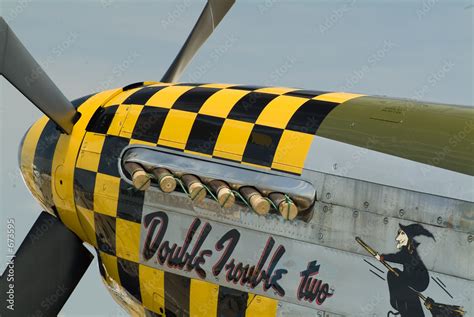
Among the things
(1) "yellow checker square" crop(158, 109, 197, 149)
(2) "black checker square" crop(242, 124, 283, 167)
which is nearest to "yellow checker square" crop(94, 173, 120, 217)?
(1) "yellow checker square" crop(158, 109, 197, 149)

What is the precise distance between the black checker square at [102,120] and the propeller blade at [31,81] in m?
0.33

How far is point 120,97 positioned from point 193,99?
134 cm

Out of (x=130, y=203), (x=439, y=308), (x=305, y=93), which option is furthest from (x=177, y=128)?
(x=439, y=308)

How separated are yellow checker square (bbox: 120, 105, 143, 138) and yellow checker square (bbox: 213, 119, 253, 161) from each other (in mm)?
1418

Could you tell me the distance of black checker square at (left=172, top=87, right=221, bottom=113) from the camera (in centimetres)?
956

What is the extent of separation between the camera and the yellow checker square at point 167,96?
980 centimetres

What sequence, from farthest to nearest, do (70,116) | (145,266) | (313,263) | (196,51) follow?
(196,51) → (70,116) → (145,266) → (313,263)

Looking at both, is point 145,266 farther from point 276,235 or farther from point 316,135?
point 316,135

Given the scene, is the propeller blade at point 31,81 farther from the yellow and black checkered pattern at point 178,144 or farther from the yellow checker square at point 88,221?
the yellow checker square at point 88,221

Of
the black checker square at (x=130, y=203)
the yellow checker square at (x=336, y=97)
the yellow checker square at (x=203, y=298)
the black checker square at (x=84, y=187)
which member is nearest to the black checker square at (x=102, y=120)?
the black checker square at (x=84, y=187)

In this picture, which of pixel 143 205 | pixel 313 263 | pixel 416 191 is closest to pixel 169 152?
pixel 143 205

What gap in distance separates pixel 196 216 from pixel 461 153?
3.31m

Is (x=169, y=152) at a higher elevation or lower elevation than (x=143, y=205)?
higher

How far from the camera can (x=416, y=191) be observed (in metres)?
7.56
